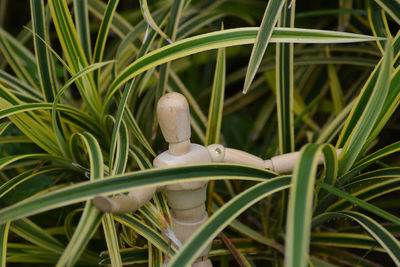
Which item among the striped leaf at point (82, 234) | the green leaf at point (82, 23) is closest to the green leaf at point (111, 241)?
the striped leaf at point (82, 234)

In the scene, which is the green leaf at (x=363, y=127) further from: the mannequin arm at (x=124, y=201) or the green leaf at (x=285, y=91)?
the mannequin arm at (x=124, y=201)

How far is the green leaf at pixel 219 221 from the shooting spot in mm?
499

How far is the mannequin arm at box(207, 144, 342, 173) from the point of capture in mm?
621

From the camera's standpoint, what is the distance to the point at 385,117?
661mm

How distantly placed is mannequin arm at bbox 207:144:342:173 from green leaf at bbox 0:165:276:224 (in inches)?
0.8

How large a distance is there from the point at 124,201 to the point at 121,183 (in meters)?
0.02

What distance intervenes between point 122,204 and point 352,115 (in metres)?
0.39

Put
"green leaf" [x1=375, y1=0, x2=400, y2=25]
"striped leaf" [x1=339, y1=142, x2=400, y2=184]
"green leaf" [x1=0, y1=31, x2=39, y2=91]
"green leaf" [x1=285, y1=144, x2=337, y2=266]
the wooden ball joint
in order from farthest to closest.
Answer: "green leaf" [x1=0, y1=31, x2=39, y2=91] → "green leaf" [x1=375, y1=0, x2=400, y2=25] → "striped leaf" [x1=339, y1=142, x2=400, y2=184] → the wooden ball joint → "green leaf" [x1=285, y1=144, x2=337, y2=266]

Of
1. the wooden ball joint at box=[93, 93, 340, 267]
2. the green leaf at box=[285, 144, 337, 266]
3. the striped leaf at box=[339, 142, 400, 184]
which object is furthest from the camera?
the striped leaf at box=[339, 142, 400, 184]

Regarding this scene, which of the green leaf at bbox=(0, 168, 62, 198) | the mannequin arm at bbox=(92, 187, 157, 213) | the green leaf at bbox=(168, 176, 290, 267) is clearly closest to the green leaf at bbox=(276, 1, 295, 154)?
the green leaf at bbox=(168, 176, 290, 267)

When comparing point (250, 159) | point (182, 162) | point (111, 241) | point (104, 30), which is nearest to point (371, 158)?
point (250, 159)

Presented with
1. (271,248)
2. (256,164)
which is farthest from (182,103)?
(271,248)

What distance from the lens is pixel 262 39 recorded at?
63cm

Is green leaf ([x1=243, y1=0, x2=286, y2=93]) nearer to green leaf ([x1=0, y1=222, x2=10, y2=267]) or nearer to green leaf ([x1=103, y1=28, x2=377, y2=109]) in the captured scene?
green leaf ([x1=103, y1=28, x2=377, y2=109])
